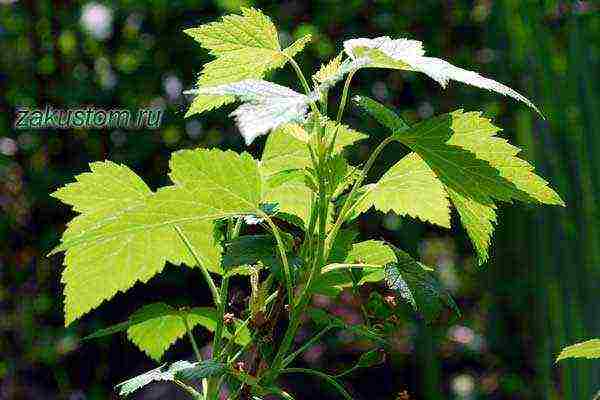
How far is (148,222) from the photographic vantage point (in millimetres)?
318

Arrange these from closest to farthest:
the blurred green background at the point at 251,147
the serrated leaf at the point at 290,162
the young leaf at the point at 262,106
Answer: the young leaf at the point at 262,106 → the serrated leaf at the point at 290,162 → the blurred green background at the point at 251,147

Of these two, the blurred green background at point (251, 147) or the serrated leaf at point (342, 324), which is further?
the blurred green background at point (251, 147)

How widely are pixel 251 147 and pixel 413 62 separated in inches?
48.1

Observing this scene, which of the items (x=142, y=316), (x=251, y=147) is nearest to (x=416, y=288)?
(x=142, y=316)

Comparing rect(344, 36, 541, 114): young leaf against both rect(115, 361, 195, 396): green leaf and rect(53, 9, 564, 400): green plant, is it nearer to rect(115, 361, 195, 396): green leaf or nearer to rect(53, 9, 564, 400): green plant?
rect(53, 9, 564, 400): green plant

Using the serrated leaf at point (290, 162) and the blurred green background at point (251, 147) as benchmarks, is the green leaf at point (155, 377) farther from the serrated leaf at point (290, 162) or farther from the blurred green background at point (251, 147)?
the blurred green background at point (251, 147)

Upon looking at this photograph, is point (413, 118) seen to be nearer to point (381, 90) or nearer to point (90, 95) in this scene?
point (381, 90)

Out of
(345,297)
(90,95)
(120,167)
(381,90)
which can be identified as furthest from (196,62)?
(120,167)

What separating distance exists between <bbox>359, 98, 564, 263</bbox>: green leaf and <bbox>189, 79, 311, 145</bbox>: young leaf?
0.16ft

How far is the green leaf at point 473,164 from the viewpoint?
325 mm

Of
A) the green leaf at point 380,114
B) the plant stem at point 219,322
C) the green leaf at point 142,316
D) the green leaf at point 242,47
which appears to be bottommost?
the green leaf at point 142,316

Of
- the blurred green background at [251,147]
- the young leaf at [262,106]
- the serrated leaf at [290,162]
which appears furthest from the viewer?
the blurred green background at [251,147]

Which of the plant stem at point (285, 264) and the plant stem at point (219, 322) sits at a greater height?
the plant stem at point (285, 264)

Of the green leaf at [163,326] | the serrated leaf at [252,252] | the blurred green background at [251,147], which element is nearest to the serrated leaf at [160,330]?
the green leaf at [163,326]
